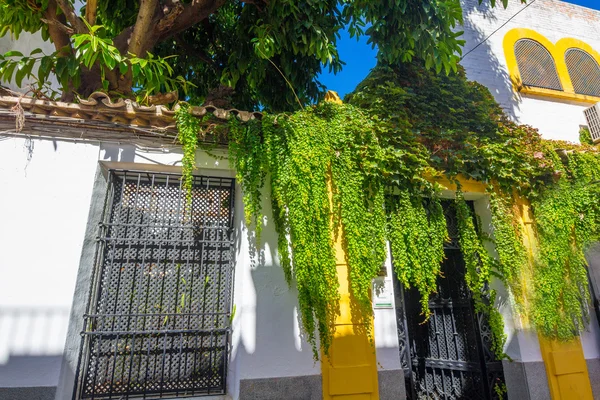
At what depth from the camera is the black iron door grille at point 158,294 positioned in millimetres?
3471

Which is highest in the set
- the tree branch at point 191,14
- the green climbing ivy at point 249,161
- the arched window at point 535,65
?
the arched window at point 535,65

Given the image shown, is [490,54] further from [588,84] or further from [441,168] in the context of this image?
[441,168]

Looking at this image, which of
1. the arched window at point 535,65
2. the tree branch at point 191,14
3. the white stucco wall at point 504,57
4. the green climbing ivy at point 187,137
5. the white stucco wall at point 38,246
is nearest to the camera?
the white stucco wall at point 38,246

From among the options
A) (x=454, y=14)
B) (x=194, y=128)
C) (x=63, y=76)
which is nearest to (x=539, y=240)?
(x=454, y=14)

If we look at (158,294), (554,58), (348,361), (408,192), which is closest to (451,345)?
(348,361)

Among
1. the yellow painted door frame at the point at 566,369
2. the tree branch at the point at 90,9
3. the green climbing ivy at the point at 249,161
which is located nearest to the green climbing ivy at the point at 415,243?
the yellow painted door frame at the point at 566,369

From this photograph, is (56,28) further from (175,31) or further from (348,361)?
(348,361)

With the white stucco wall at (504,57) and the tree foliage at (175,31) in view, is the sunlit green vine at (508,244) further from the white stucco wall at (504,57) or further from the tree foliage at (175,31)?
the white stucco wall at (504,57)

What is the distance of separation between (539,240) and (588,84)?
4747 mm

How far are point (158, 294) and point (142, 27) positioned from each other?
3229mm

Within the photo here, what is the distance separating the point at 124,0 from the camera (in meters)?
4.68

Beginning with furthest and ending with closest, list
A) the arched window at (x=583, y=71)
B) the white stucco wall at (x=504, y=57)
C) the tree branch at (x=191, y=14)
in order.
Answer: the arched window at (x=583, y=71) < the white stucco wall at (x=504, y=57) < the tree branch at (x=191, y=14)

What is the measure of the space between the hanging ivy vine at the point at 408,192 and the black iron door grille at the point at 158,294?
57 centimetres

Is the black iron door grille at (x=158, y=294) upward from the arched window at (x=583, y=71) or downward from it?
downward
